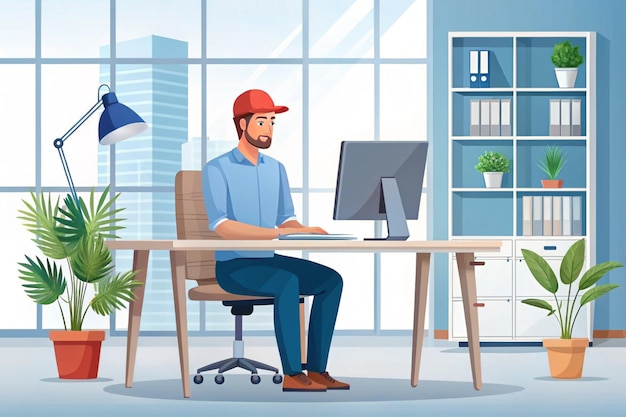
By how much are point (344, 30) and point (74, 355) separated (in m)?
3.84

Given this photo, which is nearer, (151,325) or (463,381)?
(463,381)

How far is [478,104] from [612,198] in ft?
4.02

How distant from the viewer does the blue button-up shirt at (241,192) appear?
6.00 m

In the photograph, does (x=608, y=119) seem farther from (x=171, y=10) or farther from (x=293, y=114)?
(x=171, y=10)

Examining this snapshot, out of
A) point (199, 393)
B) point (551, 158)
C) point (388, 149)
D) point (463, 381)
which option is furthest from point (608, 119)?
point (199, 393)

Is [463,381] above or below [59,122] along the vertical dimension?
below

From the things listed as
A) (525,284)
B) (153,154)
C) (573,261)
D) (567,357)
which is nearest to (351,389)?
(567,357)

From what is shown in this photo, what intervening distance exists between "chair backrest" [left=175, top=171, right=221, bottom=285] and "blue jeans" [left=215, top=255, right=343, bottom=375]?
0.79 meters

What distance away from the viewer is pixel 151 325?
969 cm

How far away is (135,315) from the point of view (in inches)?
249

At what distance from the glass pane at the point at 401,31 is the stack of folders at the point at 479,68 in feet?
1.79

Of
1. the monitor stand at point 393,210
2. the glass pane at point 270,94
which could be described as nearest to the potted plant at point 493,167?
the glass pane at point 270,94

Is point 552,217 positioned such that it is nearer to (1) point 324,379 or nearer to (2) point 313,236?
(1) point 324,379

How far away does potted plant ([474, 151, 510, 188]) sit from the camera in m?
9.18
